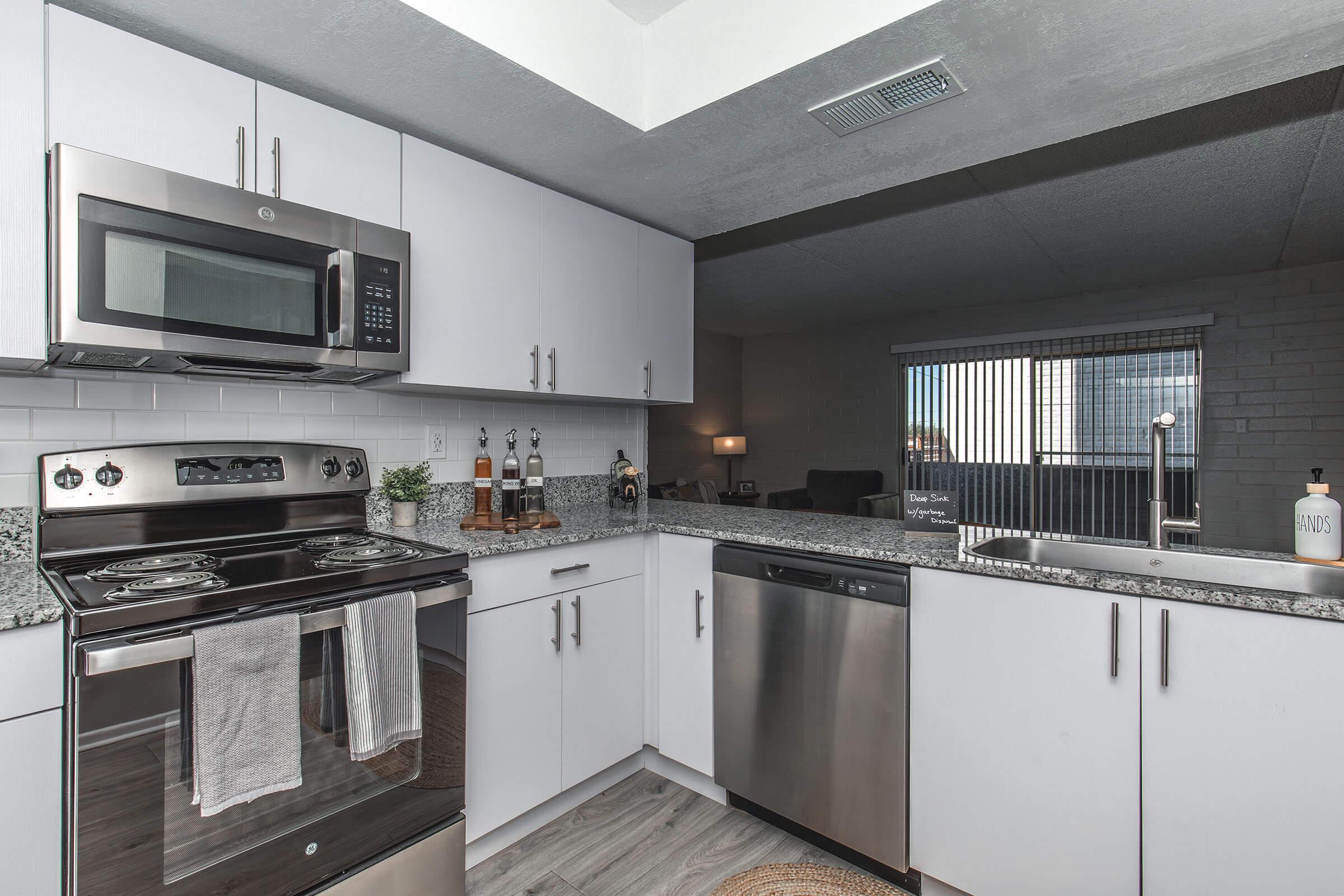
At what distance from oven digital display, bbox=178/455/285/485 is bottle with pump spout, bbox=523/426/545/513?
82 cm

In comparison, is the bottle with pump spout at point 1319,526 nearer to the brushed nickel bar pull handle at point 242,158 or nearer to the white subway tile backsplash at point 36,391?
the brushed nickel bar pull handle at point 242,158

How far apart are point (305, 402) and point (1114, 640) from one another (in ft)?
7.57

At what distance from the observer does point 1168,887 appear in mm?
1374

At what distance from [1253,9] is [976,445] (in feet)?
16.0

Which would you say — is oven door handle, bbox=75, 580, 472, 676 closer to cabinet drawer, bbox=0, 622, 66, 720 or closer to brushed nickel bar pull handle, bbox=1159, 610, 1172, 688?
cabinet drawer, bbox=0, 622, 66, 720

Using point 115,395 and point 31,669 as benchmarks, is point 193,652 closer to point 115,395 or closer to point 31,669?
point 31,669

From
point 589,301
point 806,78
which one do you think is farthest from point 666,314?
point 806,78

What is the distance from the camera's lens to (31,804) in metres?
1.12

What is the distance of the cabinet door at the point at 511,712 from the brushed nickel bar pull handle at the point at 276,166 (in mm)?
1234

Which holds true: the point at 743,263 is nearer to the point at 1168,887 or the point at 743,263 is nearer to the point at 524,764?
the point at 524,764

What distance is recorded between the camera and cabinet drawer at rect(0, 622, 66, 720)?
109 centimetres

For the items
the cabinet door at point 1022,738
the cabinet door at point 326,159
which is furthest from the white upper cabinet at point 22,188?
the cabinet door at point 1022,738

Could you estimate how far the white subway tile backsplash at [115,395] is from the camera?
164 cm

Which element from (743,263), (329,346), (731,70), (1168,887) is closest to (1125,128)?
(731,70)
